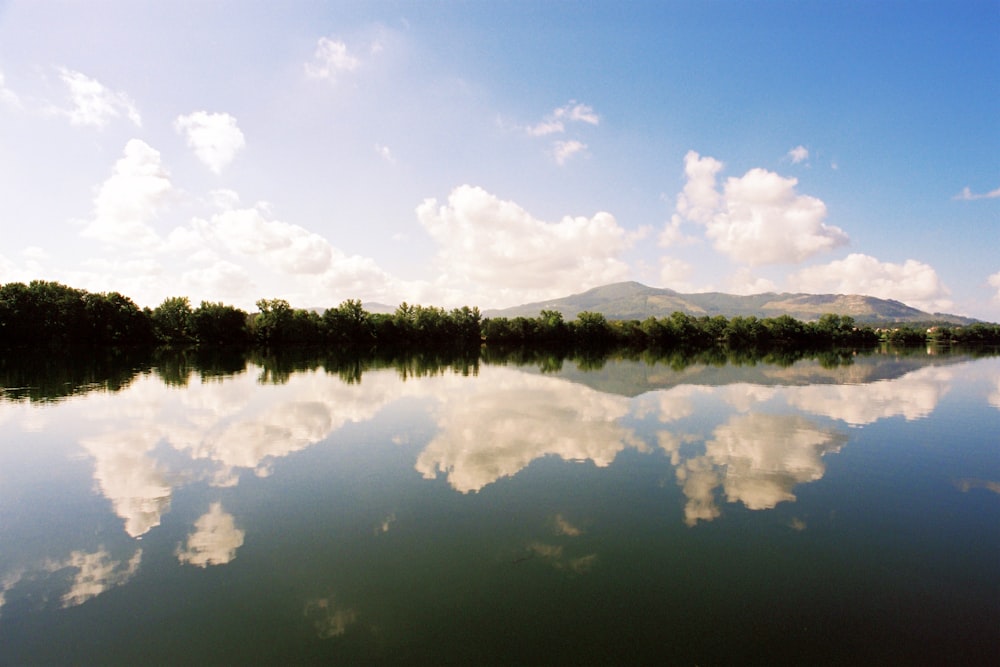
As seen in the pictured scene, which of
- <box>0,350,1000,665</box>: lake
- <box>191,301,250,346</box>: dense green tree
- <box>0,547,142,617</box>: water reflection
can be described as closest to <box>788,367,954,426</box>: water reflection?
<box>0,350,1000,665</box>: lake

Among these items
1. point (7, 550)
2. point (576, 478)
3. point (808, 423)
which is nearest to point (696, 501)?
point (576, 478)

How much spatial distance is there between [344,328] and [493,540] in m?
125

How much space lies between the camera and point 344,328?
129000mm

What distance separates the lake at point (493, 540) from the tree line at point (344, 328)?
297 ft

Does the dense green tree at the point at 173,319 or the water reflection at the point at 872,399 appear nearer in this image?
the water reflection at the point at 872,399

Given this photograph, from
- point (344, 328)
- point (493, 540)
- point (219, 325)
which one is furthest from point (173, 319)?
point (493, 540)

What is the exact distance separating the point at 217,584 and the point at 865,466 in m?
24.8

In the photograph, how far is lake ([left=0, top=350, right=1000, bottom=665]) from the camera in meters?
8.77

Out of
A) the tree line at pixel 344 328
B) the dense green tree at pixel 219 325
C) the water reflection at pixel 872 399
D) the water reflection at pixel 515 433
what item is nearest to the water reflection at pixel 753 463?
the water reflection at pixel 515 433

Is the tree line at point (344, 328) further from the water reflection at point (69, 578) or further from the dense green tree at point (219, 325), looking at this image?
the water reflection at point (69, 578)

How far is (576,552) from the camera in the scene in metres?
12.0

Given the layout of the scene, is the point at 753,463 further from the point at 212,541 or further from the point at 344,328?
the point at 344,328

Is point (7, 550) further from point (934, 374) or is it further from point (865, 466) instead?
point (934, 374)

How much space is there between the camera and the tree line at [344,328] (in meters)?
93.7
